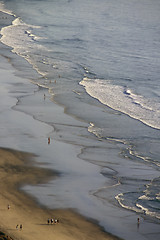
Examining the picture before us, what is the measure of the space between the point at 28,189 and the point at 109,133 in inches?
423

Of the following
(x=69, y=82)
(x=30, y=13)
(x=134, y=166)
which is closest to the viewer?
(x=134, y=166)

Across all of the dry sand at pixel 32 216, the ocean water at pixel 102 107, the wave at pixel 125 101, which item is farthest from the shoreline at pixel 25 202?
the wave at pixel 125 101

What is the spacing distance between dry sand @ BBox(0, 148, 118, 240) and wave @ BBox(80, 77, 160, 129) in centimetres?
1373

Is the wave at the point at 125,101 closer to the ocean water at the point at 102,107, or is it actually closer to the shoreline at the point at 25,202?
the ocean water at the point at 102,107

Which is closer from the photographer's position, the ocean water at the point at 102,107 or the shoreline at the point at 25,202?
the shoreline at the point at 25,202

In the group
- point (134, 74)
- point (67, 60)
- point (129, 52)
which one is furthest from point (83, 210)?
point (129, 52)

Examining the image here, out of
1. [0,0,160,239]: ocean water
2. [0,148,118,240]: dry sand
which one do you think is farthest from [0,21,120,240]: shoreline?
[0,0,160,239]: ocean water

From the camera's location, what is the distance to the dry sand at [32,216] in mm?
22969

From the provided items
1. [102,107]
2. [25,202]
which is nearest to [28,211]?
[25,202]

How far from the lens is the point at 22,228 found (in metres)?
23.1

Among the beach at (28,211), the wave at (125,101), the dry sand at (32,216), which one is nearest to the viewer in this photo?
the dry sand at (32,216)

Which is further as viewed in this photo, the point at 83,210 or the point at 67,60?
the point at 67,60

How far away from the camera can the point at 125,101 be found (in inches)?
1779

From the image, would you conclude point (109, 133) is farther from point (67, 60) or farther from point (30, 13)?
point (30, 13)
